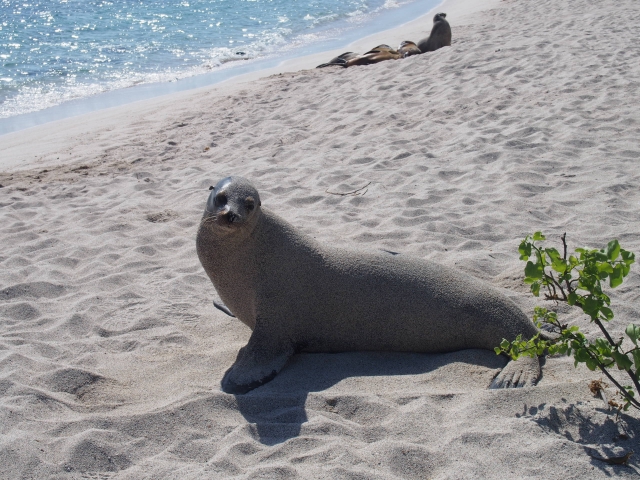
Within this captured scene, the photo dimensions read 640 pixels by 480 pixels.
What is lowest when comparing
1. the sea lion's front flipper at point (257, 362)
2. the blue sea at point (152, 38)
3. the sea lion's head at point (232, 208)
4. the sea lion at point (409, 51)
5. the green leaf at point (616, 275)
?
the sea lion's front flipper at point (257, 362)

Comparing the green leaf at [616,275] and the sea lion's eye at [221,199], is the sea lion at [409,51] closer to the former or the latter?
the sea lion's eye at [221,199]

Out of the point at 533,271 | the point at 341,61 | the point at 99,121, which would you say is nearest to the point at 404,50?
the point at 341,61

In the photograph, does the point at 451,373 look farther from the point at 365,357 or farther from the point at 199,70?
the point at 199,70

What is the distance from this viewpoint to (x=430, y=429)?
2775 mm

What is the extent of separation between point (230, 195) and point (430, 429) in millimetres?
1418

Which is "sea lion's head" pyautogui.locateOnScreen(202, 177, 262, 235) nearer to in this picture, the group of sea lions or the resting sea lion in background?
the group of sea lions

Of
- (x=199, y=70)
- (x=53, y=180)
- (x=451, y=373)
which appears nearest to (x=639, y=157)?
(x=451, y=373)

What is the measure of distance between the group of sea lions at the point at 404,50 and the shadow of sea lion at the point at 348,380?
817cm

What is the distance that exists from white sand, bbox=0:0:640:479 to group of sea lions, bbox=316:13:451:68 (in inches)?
27.6

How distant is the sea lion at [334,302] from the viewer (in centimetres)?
341

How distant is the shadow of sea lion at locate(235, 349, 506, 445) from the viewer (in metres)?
2.95

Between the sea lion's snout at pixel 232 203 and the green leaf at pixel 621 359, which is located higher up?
the sea lion's snout at pixel 232 203

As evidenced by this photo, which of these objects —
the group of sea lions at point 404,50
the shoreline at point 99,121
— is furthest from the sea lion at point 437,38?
the shoreline at point 99,121

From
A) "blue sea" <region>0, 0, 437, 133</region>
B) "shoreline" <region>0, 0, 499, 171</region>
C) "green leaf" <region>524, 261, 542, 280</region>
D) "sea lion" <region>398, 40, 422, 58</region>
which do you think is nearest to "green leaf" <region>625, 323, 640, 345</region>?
"green leaf" <region>524, 261, 542, 280</region>
